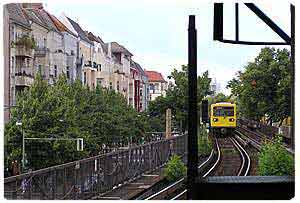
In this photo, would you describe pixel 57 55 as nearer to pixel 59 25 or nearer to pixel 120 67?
pixel 59 25

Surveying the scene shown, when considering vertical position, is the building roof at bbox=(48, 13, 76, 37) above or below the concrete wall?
above

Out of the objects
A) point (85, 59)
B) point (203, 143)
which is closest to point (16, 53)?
point (85, 59)

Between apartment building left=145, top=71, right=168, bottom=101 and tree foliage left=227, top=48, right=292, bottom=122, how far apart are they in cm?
24

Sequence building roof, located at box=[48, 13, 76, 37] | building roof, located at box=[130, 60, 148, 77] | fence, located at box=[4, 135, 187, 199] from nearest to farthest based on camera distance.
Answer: fence, located at box=[4, 135, 187, 199] → building roof, located at box=[48, 13, 76, 37] → building roof, located at box=[130, 60, 148, 77]

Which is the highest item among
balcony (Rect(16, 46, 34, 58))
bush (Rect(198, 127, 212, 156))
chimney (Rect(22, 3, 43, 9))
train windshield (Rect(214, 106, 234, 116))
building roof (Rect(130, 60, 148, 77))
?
chimney (Rect(22, 3, 43, 9))

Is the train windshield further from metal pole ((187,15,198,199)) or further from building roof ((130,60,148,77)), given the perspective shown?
building roof ((130,60,148,77))

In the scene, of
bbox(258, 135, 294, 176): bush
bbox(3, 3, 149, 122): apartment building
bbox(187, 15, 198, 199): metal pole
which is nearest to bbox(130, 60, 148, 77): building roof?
bbox(3, 3, 149, 122): apartment building

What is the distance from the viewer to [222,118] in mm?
2088

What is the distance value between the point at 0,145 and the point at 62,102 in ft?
0.84

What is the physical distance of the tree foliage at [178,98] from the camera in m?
2.01

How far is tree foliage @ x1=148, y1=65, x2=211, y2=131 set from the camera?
201 centimetres

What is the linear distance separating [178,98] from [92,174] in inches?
15.4
